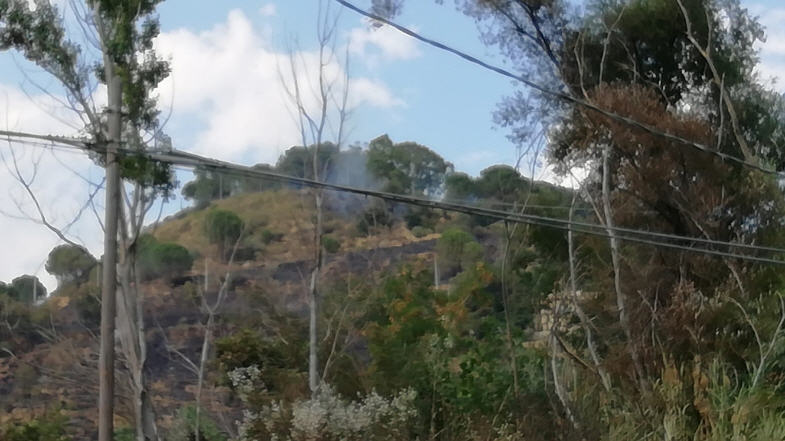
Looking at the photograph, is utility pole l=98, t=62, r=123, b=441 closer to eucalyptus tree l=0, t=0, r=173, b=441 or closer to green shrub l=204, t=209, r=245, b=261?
eucalyptus tree l=0, t=0, r=173, b=441

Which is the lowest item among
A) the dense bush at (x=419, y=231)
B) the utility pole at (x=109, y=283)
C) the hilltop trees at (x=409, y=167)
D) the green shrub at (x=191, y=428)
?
the green shrub at (x=191, y=428)

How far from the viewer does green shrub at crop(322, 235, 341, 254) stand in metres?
17.8

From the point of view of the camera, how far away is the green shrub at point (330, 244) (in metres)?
17.8

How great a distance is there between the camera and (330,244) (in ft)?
59.2

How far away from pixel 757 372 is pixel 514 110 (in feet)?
25.2

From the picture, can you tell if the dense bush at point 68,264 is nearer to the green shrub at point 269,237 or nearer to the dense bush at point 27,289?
the dense bush at point 27,289

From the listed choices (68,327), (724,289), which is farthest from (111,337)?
(724,289)

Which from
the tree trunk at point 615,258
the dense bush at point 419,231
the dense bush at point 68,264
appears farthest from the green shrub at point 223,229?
the tree trunk at point 615,258

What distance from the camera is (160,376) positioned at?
60.4ft

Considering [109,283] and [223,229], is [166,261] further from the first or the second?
[109,283]

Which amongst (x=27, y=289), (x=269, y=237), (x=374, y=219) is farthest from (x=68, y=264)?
(x=374, y=219)

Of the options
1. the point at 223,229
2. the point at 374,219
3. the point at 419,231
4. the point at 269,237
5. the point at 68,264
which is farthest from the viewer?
the point at 419,231

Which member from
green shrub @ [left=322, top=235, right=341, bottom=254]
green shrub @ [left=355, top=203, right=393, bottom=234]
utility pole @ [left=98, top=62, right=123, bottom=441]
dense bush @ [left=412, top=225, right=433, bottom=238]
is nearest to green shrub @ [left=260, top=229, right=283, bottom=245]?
green shrub @ [left=322, top=235, right=341, bottom=254]

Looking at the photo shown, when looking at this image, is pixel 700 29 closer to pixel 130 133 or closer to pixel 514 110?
pixel 514 110
